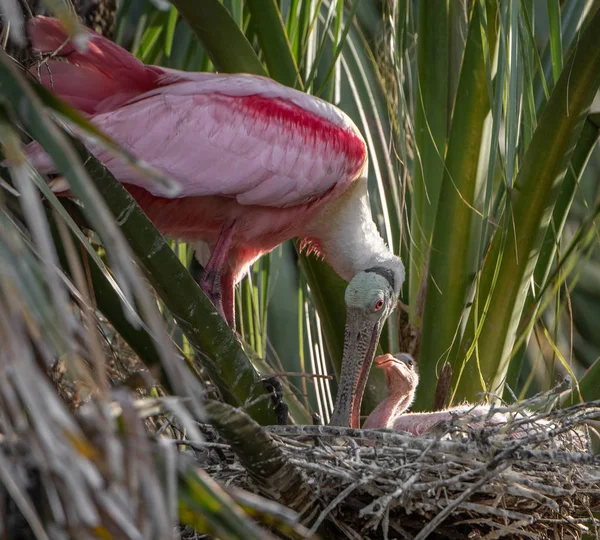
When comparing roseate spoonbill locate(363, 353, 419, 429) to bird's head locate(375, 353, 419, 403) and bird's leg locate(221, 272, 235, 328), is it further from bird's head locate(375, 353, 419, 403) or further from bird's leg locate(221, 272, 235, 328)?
bird's leg locate(221, 272, 235, 328)

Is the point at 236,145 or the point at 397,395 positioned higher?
the point at 236,145

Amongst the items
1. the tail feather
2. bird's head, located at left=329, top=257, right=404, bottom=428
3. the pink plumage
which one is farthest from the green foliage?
the tail feather

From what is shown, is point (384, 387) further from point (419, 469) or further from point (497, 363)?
point (419, 469)

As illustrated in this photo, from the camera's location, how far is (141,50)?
15.5ft

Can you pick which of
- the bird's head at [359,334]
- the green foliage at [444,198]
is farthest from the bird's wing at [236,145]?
the bird's head at [359,334]

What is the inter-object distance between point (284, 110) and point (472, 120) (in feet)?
2.91

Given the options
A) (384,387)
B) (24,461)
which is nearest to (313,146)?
(384,387)

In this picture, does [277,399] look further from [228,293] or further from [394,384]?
[228,293]

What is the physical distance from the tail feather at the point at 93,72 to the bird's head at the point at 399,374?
156 centimetres

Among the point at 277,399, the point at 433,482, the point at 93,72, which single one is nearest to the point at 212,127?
the point at 93,72

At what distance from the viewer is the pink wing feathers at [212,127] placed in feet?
13.1

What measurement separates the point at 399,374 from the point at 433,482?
1.55 meters

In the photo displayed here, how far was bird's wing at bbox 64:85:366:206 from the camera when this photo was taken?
4.02 metres

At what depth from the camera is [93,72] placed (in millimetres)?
4008
